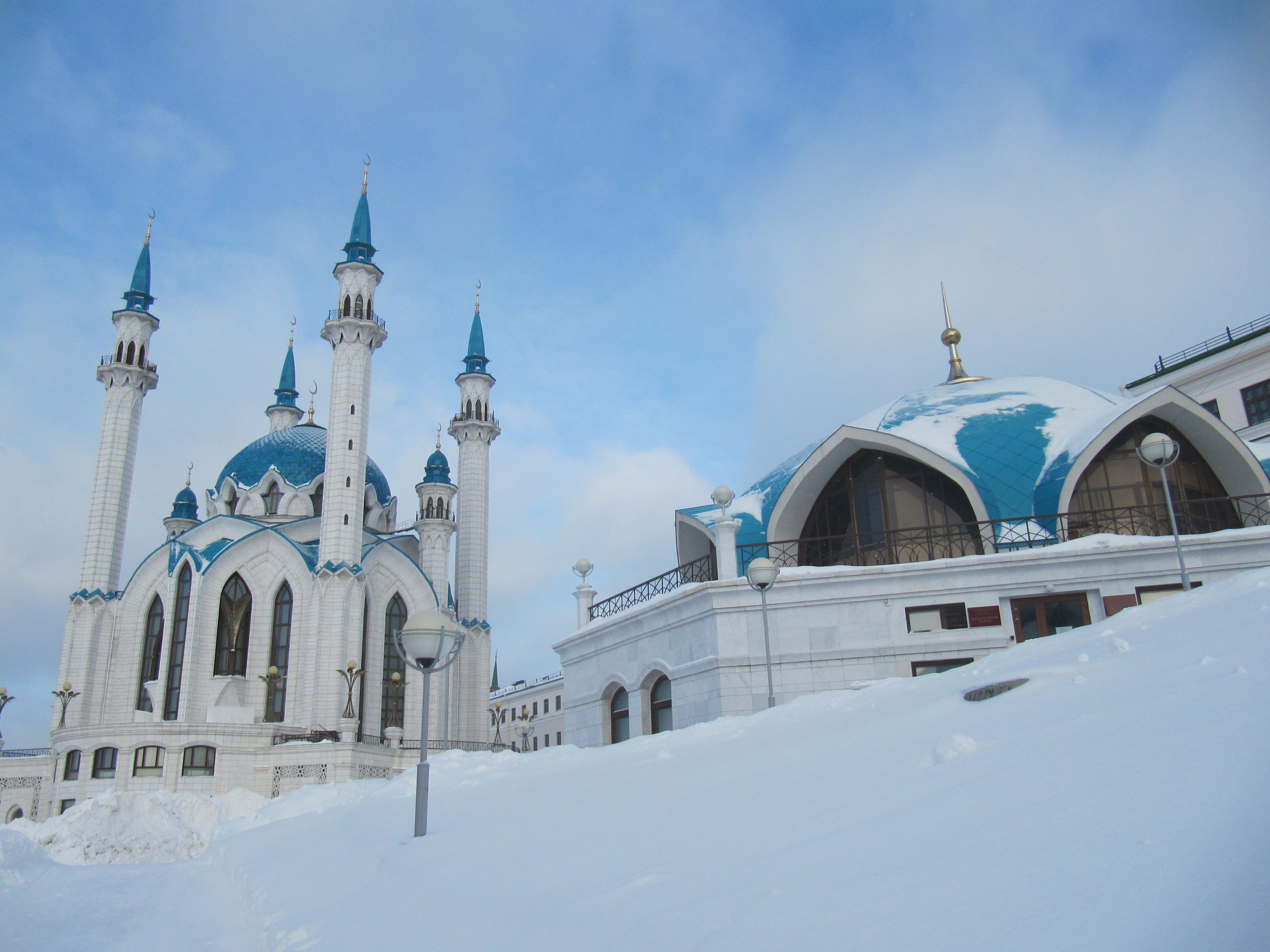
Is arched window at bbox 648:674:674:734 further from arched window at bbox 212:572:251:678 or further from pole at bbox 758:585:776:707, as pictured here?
arched window at bbox 212:572:251:678

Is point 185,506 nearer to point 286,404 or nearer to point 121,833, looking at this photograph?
point 286,404

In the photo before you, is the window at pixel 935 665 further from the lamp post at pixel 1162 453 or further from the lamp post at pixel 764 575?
the lamp post at pixel 1162 453

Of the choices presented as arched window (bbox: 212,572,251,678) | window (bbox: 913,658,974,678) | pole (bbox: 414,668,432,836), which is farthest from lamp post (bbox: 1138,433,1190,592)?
arched window (bbox: 212,572,251,678)

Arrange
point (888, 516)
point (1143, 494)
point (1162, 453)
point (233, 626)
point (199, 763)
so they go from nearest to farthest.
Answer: point (1162, 453) → point (1143, 494) → point (888, 516) → point (199, 763) → point (233, 626)

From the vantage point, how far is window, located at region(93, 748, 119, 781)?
29.5 meters

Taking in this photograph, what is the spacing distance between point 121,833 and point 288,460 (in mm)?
31428

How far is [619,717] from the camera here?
743 inches

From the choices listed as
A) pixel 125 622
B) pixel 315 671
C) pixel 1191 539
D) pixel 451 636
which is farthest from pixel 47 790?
pixel 1191 539

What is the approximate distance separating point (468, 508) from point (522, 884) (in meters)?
36.6

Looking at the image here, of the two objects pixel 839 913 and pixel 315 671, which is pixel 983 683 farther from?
pixel 315 671

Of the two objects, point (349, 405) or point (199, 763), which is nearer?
point (199, 763)

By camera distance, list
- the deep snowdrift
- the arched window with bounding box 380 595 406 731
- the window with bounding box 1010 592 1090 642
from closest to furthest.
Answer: the deep snowdrift < the window with bounding box 1010 592 1090 642 < the arched window with bounding box 380 595 406 731

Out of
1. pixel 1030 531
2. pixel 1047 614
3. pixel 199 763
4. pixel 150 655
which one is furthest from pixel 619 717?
pixel 150 655

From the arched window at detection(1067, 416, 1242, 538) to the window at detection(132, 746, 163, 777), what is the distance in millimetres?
27691
